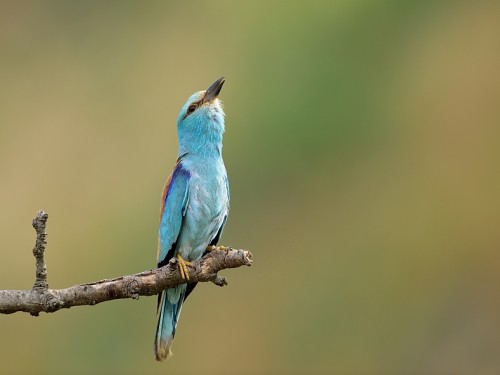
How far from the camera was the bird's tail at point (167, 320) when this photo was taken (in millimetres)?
3438

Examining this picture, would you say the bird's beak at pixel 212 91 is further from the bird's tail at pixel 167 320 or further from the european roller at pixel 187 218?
the bird's tail at pixel 167 320

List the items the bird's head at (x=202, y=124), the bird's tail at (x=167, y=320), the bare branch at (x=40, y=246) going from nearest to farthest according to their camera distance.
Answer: the bare branch at (x=40, y=246)
the bird's tail at (x=167, y=320)
the bird's head at (x=202, y=124)

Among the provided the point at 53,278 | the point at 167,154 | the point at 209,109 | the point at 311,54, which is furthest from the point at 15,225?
the point at 311,54

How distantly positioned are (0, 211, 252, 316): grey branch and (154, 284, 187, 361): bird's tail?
0.62 metres

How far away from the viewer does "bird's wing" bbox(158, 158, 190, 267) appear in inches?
137

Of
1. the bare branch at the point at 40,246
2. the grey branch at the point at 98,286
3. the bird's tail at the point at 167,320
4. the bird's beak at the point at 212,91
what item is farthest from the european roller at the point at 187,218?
the bare branch at the point at 40,246

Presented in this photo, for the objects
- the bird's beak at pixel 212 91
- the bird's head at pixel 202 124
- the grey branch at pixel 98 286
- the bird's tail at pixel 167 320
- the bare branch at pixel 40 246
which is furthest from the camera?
the bird's beak at pixel 212 91

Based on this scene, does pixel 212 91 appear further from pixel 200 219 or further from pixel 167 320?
pixel 167 320

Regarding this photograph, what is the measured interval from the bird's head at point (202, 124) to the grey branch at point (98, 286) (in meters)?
0.99

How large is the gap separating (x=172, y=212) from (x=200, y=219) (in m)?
0.13

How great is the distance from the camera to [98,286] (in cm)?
270

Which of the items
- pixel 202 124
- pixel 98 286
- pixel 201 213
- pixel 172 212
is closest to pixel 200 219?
pixel 201 213

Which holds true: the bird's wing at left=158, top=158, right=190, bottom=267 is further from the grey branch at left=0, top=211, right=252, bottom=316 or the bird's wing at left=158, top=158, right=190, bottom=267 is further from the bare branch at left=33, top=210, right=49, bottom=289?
the bare branch at left=33, top=210, right=49, bottom=289

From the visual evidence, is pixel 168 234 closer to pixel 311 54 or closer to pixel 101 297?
pixel 101 297
